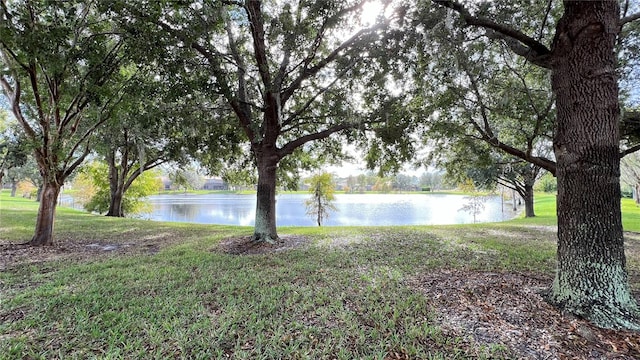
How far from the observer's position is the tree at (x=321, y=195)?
65.6ft

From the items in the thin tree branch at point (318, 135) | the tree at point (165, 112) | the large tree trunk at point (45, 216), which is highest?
the tree at point (165, 112)

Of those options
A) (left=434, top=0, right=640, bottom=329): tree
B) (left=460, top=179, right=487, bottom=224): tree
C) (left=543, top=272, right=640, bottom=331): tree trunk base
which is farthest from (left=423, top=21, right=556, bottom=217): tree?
(left=460, top=179, right=487, bottom=224): tree

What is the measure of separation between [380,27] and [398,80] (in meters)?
1.24

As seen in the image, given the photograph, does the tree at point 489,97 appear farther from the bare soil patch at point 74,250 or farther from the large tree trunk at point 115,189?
the large tree trunk at point 115,189

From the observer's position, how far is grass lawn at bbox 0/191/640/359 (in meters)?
2.36

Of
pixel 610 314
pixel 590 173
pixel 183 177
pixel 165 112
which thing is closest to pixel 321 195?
pixel 183 177

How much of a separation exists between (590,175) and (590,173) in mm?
20

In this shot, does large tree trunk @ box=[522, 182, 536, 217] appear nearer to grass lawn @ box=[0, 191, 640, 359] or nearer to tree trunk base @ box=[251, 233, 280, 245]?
grass lawn @ box=[0, 191, 640, 359]

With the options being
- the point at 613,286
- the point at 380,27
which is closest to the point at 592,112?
the point at 613,286

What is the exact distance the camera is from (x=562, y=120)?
10.2 feet

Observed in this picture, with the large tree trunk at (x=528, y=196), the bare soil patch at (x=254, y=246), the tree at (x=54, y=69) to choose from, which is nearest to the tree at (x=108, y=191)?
the tree at (x=54, y=69)

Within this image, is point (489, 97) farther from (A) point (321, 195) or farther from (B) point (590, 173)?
(A) point (321, 195)

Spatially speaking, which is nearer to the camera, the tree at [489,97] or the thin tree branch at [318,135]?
the tree at [489,97]

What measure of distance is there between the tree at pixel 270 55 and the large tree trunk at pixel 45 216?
4209mm
